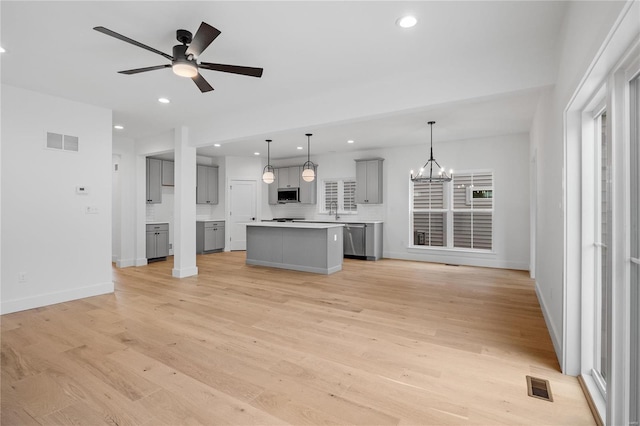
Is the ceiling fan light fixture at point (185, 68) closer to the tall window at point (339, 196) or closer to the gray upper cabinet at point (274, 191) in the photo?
the tall window at point (339, 196)

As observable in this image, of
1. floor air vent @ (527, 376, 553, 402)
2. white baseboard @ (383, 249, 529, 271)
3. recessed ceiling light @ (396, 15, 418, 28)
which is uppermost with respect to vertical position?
recessed ceiling light @ (396, 15, 418, 28)

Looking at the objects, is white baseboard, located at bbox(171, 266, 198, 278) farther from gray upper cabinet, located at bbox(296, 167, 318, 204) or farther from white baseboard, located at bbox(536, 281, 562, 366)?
white baseboard, located at bbox(536, 281, 562, 366)

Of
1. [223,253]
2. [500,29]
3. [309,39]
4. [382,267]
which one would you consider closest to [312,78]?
[309,39]

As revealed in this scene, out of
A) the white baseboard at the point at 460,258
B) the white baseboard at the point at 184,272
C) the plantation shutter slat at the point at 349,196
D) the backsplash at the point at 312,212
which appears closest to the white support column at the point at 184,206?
the white baseboard at the point at 184,272

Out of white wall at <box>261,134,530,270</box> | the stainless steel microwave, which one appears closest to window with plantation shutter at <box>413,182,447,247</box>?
white wall at <box>261,134,530,270</box>

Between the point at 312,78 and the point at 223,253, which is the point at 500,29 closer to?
the point at 312,78

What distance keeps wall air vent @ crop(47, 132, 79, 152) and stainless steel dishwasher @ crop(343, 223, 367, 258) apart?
5.49 metres

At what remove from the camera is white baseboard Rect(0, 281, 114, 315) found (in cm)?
386

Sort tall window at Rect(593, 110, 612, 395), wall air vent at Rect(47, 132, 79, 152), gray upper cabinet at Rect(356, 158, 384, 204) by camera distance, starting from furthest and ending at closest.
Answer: gray upper cabinet at Rect(356, 158, 384, 204) → wall air vent at Rect(47, 132, 79, 152) → tall window at Rect(593, 110, 612, 395)

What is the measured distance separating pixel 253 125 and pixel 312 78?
1520 millimetres

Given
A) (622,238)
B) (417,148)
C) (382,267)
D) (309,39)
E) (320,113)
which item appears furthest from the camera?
(417,148)

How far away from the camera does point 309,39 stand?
2.88 m

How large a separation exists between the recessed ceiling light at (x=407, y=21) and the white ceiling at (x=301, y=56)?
52 millimetres

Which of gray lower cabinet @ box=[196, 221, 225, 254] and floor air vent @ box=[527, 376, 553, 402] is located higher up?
gray lower cabinet @ box=[196, 221, 225, 254]
